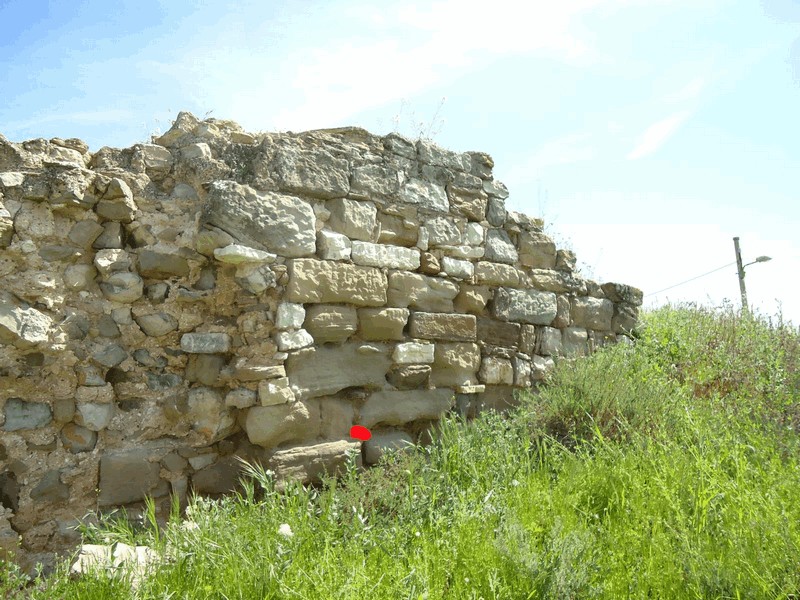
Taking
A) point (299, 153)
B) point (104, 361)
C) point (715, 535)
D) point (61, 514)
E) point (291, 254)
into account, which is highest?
point (299, 153)

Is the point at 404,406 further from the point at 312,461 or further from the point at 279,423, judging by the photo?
the point at 279,423

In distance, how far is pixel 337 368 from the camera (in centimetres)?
354

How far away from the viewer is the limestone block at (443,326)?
3.94m

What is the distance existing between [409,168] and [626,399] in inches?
84.5

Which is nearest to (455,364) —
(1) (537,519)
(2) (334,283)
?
(2) (334,283)

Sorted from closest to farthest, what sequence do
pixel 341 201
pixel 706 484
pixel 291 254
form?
pixel 706 484, pixel 291 254, pixel 341 201

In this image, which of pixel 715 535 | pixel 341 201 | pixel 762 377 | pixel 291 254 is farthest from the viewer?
pixel 762 377

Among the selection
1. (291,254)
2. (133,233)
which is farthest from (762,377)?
(133,233)

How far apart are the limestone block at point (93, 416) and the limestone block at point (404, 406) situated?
54.3 inches

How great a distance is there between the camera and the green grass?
2.27m

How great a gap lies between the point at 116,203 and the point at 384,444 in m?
2.04

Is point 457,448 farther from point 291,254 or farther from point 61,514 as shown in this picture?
point 61,514

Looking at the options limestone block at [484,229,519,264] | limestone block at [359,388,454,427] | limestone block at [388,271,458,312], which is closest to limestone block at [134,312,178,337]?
limestone block at [359,388,454,427]

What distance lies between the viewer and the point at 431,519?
2820 mm
